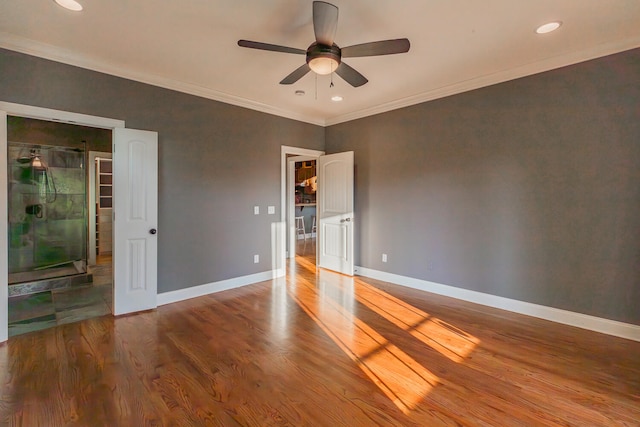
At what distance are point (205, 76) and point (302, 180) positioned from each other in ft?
20.6

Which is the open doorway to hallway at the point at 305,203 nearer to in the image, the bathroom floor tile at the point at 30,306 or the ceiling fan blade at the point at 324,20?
the bathroom floor tile at the point at 30,306

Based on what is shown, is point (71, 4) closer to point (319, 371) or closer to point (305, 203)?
point (319, 371)

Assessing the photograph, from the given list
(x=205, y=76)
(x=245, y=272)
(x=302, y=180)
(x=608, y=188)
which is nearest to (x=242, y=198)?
(x=245, y=272)

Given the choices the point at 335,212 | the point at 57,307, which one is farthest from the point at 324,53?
the point at 57,307

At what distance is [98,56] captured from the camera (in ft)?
10.4

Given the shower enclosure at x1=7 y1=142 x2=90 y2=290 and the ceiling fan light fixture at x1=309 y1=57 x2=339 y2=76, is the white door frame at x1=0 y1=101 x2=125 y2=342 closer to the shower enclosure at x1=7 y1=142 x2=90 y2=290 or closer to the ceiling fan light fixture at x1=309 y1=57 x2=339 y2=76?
the shower enclosure at x1=7 y1=142 x2=90 y2=290

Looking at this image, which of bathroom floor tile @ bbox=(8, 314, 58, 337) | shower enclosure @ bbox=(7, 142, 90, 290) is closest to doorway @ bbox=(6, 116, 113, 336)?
shower enclosure @ bbox=(7, 142, 90, 290)

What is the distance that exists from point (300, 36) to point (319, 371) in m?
2.87

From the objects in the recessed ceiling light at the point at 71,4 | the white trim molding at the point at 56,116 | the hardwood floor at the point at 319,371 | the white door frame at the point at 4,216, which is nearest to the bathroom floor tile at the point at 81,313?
the hardwood floor at the point at 319,371

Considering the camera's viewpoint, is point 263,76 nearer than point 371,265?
Answer: Yes

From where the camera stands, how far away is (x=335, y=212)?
211 inches

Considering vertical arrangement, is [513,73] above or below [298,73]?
above

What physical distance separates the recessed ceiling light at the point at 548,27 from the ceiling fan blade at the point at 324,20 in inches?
73.0

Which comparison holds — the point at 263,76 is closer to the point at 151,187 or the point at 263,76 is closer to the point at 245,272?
the point at 151,187
